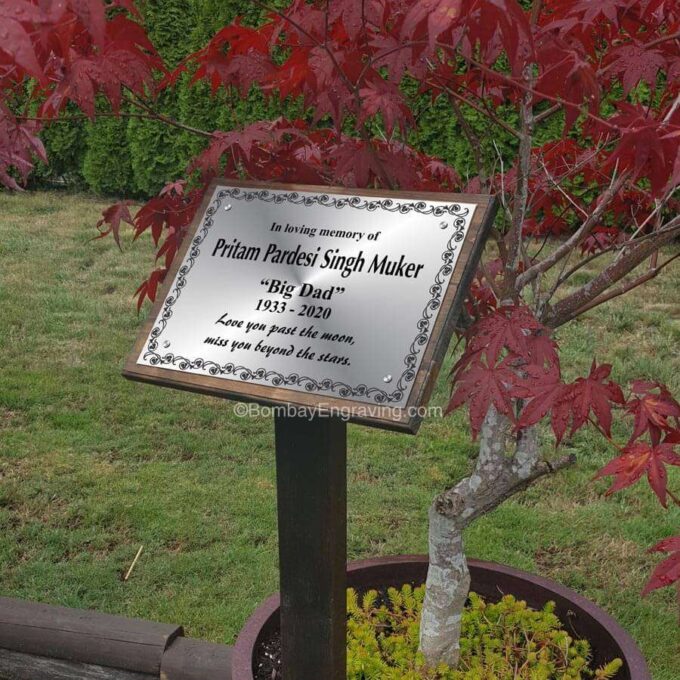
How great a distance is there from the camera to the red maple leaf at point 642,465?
1680 millimetres

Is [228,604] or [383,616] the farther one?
[228,604]

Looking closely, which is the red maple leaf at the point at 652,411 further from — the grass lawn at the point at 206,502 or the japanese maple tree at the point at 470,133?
the grass lawn at the point at 206,502

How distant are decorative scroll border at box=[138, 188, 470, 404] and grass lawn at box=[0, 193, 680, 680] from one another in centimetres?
144

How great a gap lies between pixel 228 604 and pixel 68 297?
10.6 feet

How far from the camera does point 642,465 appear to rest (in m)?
1.71

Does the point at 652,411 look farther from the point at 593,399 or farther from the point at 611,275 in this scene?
the point at 611,275

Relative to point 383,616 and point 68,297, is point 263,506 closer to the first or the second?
point 383,616

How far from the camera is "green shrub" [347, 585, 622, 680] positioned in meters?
2.18

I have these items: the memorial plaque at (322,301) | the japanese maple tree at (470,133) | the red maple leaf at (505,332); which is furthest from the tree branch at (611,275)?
the memorial plaque at (322,301)

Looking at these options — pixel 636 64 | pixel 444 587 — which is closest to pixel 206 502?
pixel 444 587

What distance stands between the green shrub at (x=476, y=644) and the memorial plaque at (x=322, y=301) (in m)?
1.04

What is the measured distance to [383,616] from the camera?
7.85ft

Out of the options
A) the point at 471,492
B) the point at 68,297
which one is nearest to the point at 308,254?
the point at 471,492

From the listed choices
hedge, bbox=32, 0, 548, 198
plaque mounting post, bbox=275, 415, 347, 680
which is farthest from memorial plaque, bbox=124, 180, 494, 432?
hedge, bbox=32, 0, 548, 198
